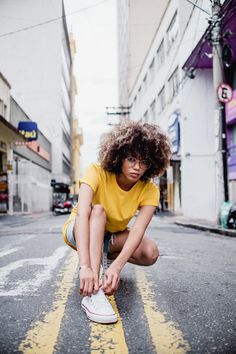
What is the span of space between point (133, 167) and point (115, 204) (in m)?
0.39

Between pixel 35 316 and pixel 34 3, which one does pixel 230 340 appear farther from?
pixel 34 3

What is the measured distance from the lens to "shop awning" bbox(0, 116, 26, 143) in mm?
18022

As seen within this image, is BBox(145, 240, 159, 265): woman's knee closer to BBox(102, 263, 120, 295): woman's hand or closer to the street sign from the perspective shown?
BBox(102, 263, 120, 295): woman's hand

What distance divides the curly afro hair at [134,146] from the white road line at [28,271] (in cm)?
119

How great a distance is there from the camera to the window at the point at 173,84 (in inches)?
879

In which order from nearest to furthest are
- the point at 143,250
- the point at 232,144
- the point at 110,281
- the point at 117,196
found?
the point at 110,281 → the point at 117,196 → the point at 143,250 → the point at 232,144

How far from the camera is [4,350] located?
1.83m

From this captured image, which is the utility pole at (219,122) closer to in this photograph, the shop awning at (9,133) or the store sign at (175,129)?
the shop awning at (9,133)

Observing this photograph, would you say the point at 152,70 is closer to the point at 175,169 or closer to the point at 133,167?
the point at 175,169

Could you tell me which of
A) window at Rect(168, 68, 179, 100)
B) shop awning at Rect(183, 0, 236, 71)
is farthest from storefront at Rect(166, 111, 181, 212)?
shop awning at Rect(183, 0, 236, 71)

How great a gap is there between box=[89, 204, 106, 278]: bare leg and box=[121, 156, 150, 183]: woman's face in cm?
A: 30

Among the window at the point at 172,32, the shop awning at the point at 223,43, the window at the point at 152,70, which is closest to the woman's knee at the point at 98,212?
the shop awning at the point at 223,43

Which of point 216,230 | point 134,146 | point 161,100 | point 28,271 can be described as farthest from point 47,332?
point 161,100

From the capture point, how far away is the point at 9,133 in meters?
20.7
